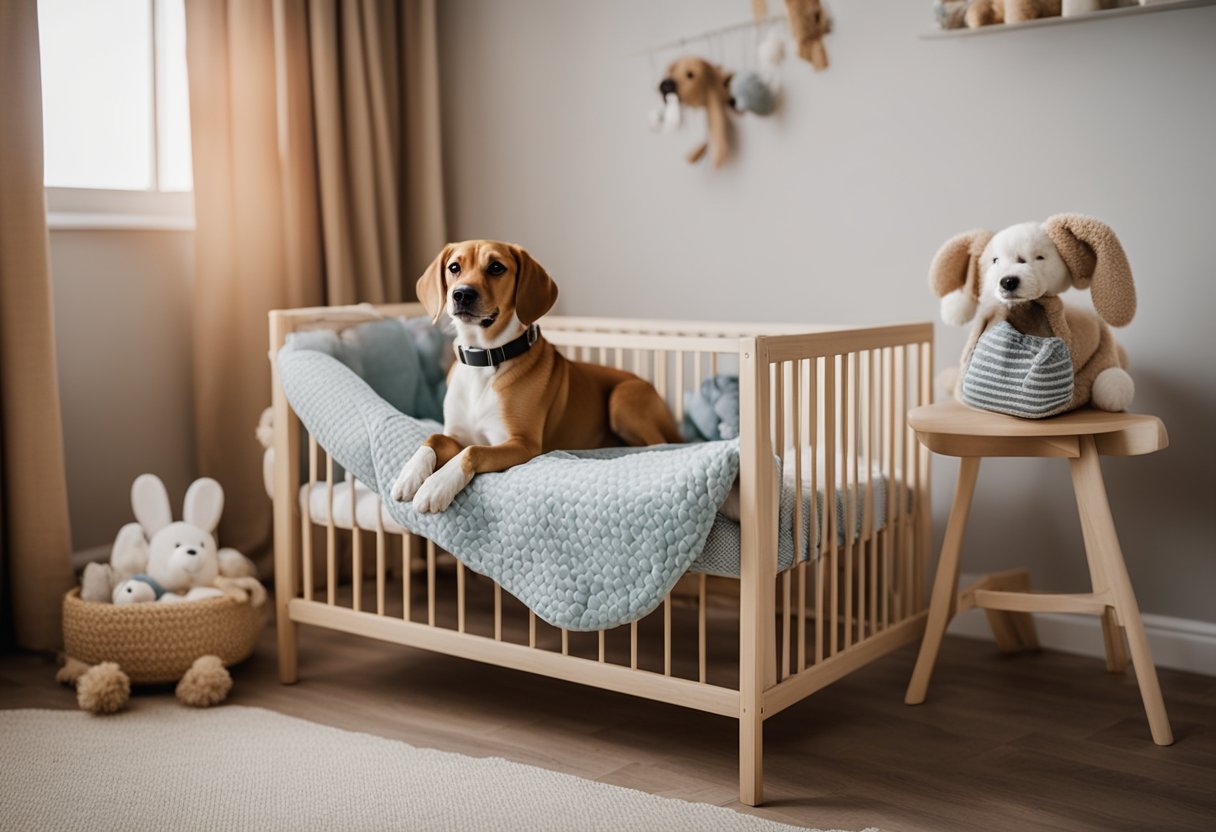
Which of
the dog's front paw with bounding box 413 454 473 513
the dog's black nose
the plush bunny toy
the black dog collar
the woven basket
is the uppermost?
the dog's black nose

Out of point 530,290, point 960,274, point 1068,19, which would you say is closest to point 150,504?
point 530,290

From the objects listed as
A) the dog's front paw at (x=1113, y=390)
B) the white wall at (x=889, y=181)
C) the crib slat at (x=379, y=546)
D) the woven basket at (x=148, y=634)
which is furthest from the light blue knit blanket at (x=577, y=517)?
the white wall at (x=889, y=181)

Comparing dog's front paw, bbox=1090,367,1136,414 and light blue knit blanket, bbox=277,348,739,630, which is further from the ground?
dog's front paw, bbox=1090,367,1136,414

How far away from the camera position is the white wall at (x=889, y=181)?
2549 millimetres

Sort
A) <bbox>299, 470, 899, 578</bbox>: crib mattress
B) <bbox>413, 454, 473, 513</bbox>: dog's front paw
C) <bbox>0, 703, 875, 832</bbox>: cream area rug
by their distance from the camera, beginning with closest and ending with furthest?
<bbox>0, 703, 875, 832</bbox>: cream area rug → <bbox>299, 470, 899, 578</bbox>: crib mattress → <bbox>413, 454, 473, 513</bbox>: dog's front paw

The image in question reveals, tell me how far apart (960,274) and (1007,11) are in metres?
0.56

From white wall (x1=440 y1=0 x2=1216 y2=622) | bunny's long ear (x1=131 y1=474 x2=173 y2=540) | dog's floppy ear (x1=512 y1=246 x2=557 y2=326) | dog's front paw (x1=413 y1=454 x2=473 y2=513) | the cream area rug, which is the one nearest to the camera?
the cream area rug

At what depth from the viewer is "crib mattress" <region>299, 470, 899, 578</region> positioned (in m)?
2.01

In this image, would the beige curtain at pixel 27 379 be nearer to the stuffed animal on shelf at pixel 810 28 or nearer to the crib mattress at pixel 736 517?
the crib mattress at pixel 736 517

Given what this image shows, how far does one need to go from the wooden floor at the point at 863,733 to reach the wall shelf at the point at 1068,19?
136cm

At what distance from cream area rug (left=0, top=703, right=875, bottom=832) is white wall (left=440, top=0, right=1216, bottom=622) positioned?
1268mm

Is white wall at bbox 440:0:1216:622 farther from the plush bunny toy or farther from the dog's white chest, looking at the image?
the plush bunny toy

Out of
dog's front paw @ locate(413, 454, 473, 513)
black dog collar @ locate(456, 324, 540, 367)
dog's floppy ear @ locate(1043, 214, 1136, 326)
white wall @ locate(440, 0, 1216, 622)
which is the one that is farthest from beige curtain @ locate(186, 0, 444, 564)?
dog's floppy ear @ locate(1043, 214, 1136, 326)

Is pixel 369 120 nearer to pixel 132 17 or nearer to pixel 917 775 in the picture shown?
pixel 132 17
